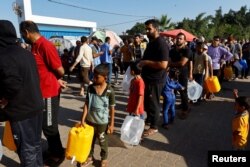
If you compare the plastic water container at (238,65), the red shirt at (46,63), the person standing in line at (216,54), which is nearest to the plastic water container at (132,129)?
the red shirt at (46,63)

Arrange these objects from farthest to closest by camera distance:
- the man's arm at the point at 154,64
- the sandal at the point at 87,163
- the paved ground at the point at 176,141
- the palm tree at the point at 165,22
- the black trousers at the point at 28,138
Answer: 1. the palm tree at the point at 165,22
2. the man's arm at the point at 154,64
3. the paved ground at the point at 176,141
4. the sandal at the point at 87,163
5. the black trousers at the point at 28,138

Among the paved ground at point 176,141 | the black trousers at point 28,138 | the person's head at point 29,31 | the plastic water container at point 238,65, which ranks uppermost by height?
the person's head at point 29,31

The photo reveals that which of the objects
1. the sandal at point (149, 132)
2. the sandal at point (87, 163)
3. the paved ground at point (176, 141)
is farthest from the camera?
the sandal at point (149, 132)

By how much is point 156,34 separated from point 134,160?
2.09 metres

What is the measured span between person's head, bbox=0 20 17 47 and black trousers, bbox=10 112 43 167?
2.75ft

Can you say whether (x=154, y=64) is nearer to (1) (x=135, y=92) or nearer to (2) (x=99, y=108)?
(1) (x=135, y=92)

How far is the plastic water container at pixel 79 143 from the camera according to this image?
3959mm

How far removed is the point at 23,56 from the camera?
3.27 metres

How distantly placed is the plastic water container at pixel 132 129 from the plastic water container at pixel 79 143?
1181mm

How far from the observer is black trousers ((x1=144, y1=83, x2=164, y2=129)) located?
559cm

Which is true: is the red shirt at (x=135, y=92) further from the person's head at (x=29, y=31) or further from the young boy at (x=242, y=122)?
the person's head at (x=29, y=31)

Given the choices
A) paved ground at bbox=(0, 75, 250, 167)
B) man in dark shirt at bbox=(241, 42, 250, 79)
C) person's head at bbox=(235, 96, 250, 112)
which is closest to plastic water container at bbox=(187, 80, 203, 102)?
paved ground at bbox=(0, 75, 250, 167)

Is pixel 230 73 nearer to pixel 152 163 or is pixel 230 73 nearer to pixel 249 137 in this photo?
pixel 249 137

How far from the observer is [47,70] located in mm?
4258
